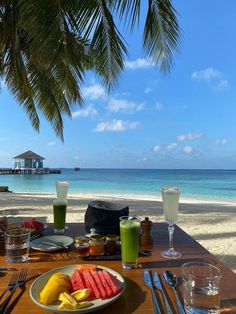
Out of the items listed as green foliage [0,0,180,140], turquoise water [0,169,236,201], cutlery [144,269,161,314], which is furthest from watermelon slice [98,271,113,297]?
turquoise water [0,169,236,201]

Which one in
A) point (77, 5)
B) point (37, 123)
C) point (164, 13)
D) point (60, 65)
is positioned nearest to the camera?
point (77, 5)

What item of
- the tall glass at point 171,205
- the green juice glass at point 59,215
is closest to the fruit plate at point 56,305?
the tall glass at point 171,205

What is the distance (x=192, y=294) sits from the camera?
0.82 m

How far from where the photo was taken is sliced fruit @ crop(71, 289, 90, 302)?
0.83 meters

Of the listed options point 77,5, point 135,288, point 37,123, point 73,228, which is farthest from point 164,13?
point 37,123

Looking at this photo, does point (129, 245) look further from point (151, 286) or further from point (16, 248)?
point (16, 248)

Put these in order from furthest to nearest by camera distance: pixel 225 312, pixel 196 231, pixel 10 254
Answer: pixel 196 231, pixel 10 254, pixel 225 312

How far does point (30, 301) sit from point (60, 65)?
2466 mm

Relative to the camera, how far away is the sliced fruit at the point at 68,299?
80cm

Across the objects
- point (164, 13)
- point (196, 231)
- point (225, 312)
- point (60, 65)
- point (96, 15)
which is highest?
point (164, 13)

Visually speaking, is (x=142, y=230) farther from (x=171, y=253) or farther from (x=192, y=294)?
(x=192, y=294)

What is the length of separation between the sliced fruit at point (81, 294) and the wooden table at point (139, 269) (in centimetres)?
6

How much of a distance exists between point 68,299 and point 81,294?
4cm

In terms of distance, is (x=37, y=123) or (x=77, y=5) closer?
(x=77, y=5)
